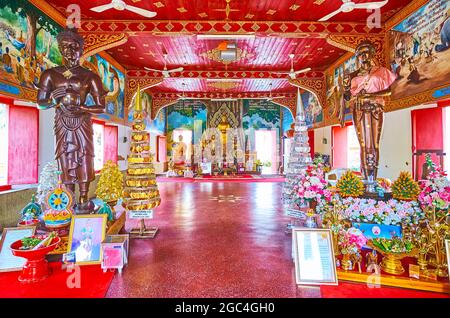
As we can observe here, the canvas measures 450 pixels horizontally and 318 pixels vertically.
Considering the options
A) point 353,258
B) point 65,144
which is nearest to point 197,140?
point 65,144

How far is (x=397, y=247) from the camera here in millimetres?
2922

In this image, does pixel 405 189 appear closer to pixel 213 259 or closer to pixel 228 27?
pixel 213 259

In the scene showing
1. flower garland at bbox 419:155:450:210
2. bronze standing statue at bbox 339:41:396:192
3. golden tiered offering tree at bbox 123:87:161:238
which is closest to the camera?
flower garland at bbox 419:155:450:210

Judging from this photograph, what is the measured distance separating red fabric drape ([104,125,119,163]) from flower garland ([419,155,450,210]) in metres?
9.06

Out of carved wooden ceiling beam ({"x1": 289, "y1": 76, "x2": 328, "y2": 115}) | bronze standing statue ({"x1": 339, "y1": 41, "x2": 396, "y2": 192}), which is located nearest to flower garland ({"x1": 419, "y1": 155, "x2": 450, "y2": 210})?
bronze standing statue ({"x1": 339, "y1": 41, "x2": 396, "y2": 192})

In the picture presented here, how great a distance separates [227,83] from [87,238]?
389 inches

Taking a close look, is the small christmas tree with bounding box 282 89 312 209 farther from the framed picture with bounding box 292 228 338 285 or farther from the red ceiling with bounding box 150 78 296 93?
the red ceiling with bounding box 150 78 296 93

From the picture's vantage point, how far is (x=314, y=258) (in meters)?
2.86

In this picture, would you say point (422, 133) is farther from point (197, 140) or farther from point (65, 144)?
point (197, 140)

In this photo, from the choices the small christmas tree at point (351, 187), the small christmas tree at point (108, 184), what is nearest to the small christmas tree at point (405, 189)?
the small christmas tree at point (351, 187)

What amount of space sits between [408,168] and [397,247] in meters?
4.08

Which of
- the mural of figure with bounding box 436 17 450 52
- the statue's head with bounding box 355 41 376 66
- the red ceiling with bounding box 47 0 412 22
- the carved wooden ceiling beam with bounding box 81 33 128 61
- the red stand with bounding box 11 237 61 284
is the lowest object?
the red stand with bounding box 11 237 61 284

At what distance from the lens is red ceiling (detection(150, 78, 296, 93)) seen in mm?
12555

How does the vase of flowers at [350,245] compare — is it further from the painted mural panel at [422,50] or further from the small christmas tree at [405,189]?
the painted mural panel at [422,50]
